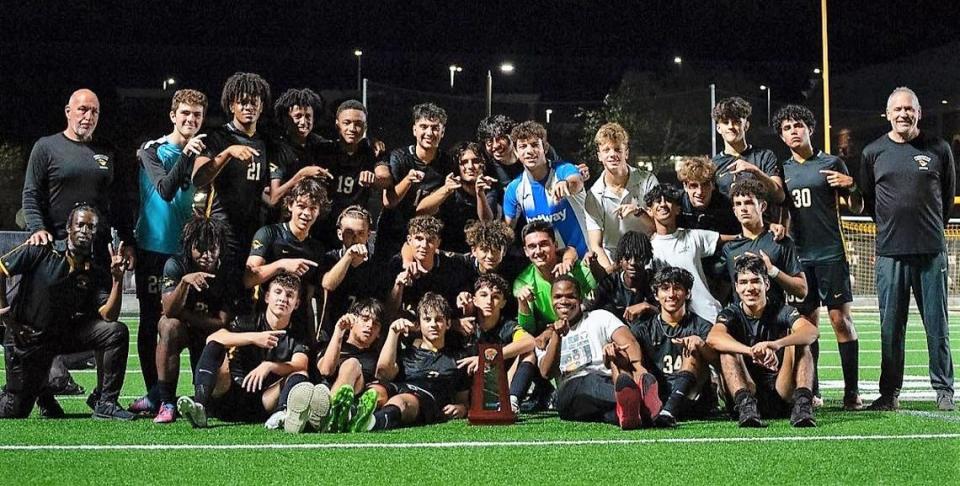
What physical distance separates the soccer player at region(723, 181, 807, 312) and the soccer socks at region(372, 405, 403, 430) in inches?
86.1

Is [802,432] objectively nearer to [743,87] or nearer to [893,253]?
[893,253]

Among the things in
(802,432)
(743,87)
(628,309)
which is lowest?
(802,432)

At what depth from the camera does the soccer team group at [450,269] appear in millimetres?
6648

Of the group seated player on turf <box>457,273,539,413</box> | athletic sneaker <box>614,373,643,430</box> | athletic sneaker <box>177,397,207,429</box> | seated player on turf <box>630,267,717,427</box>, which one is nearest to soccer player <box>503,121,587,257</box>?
seated player on turf <box>457,273,539,413</box>

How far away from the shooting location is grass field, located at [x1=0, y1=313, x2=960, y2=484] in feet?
16.0

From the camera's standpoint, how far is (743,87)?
1415 inches

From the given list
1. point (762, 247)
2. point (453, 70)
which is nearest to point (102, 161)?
point (762, 247)

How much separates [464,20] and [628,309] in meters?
29.3

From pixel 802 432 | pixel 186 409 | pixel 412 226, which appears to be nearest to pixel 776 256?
pixel 802 432

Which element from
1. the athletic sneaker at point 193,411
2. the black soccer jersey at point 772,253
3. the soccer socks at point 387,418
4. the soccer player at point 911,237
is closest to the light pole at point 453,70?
the soccer player at point 911,237

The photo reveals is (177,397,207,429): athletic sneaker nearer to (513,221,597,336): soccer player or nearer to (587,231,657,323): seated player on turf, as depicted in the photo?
(513,221,597,336): soccer player

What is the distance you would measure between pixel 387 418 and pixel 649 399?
4.81 ft

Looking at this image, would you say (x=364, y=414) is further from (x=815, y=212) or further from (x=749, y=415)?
(x=815, y=212)

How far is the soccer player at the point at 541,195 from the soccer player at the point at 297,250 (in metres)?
1.28
